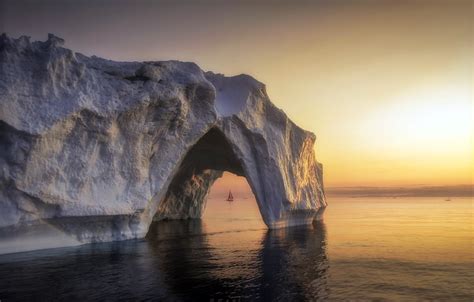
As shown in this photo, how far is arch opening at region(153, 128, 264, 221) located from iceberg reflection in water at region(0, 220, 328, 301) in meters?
10.1

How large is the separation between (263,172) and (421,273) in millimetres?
15625

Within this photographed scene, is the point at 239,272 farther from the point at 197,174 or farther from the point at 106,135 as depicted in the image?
the point at 197,174

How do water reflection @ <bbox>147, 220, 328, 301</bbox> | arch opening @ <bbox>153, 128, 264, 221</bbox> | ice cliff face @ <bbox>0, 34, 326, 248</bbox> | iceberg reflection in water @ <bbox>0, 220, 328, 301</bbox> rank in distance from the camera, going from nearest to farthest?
iceberg reflection in water @ <bbox>0, 220, 328, 301</bbox>, water reflection @ <bbox>147, 220, 328, 301</bbox>, ice cliff face @ <bbox>0, 34, 326, 248</bbox>, arch opening @ <bbox>153, 128, 264, 221</bbox>

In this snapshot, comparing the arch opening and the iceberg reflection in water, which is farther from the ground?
the arch opening

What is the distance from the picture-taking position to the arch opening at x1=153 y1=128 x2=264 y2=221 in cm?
3200

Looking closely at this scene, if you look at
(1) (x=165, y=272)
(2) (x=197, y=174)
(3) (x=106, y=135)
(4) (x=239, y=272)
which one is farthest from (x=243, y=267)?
(2) (x=197, y=174)

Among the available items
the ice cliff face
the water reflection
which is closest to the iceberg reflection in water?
the water reflection

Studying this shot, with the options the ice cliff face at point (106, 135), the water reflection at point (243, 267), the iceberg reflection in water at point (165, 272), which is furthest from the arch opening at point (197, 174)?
the iceberg reflection in water at point (165, 272)

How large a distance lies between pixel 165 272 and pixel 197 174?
26.0 meters

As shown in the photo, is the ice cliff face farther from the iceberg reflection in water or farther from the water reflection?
the water reflection

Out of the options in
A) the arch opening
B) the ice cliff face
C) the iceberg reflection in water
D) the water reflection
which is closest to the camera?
the iceberg reflection in water

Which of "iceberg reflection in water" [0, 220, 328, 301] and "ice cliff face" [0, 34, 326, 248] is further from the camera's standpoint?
"ice cliff face" [0, 34, 326, 248]

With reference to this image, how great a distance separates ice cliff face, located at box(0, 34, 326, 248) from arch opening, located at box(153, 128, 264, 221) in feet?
2.12

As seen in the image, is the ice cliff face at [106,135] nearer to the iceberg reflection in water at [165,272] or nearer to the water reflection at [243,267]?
the iceberg reflection in water at [165,272]
